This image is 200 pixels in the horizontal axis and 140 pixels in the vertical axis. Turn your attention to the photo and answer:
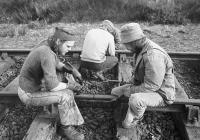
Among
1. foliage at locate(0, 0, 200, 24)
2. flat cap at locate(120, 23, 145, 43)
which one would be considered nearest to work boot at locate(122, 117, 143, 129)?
flat cap at locate(120, 23, 145, 43)

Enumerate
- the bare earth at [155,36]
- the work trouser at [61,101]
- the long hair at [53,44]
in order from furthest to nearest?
the bare earth at [155,36] → the work trouser at [61,101] → the long hair at [53,44]

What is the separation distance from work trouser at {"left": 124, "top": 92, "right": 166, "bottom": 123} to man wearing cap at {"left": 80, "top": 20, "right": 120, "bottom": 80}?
162cm

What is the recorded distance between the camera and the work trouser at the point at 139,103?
3691 mm

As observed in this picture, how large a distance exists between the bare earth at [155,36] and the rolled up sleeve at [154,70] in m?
3.80

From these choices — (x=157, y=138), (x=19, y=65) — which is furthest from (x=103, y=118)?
(x=19, y=65)

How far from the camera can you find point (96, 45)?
512 cm

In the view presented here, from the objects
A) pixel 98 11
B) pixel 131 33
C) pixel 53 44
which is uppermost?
pixel 131 33

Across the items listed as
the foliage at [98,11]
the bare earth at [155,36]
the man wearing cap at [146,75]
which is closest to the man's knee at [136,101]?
the man wearing cap at [146,75]

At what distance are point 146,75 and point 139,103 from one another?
415 mm

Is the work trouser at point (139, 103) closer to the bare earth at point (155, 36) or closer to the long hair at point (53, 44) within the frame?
the long hair at point (53, 44)

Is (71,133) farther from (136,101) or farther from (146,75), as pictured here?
(146,75)

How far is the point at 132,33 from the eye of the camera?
3484 mm

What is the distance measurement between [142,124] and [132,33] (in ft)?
5.19

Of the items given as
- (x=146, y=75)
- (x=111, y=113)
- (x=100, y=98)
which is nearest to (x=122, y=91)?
(x=100, y=98)
